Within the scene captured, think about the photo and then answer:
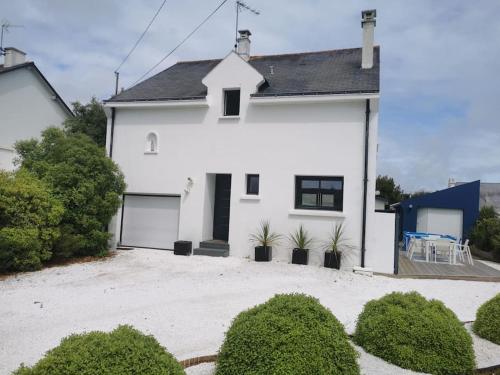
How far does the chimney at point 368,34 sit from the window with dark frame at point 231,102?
4.67 metres

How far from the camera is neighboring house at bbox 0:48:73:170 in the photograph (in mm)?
18375

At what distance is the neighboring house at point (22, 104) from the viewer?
18375 millimetres

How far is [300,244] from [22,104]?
16.7 metres

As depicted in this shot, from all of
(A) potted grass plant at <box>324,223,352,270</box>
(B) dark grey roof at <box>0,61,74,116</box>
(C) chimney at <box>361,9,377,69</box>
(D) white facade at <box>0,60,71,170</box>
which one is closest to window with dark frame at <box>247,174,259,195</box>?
(A) potted grass plant at <box>324,223,352,270</box>

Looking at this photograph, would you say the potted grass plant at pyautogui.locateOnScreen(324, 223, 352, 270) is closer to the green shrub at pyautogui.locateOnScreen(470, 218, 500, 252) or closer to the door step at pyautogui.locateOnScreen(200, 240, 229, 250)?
the door step at pyautogui.locateOnScreen(200, 240, 229, 250)

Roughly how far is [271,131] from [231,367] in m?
9.79

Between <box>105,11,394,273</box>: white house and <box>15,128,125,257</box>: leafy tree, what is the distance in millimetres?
1961

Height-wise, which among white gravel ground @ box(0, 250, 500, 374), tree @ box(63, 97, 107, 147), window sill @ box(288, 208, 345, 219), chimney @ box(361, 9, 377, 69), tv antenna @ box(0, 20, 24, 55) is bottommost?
white gravel ground @ box(0, 250, 500, 374)

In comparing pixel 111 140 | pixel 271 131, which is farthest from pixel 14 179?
pixel 271 131

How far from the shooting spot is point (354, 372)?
375 cm

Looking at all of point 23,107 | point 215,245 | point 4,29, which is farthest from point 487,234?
point 4,29

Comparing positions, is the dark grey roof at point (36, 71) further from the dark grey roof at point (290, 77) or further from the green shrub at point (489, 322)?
the green shrub at point (489, 322)

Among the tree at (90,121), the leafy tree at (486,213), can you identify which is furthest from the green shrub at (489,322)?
the tree at (90,121)

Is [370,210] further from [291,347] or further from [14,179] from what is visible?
[14,179]
